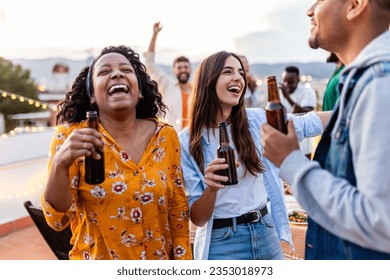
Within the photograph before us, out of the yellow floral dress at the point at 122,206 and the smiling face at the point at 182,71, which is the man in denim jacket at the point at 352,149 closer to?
the yellow floral dress at the point at 122,206

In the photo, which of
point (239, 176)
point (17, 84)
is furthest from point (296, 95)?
point (17, 84)

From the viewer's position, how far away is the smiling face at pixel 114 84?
4.34 ft

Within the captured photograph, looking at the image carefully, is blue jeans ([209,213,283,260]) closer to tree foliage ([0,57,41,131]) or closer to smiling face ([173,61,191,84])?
smiling face ([173,61,191,84])

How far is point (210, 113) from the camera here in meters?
1.75

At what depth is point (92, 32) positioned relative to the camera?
3047mm

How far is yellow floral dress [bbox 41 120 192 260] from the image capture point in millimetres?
1285

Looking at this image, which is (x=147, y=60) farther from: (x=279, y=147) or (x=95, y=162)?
(x=279, y=147)

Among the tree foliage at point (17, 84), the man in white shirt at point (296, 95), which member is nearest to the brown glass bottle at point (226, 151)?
the man in white shirt at point (296, 95)

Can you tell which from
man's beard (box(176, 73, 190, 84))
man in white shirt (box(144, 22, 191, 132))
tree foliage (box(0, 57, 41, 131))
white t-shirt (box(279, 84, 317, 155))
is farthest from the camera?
tree foliage (box(0, 57, 41, 131))

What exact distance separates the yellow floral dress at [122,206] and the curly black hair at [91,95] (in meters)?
0.10

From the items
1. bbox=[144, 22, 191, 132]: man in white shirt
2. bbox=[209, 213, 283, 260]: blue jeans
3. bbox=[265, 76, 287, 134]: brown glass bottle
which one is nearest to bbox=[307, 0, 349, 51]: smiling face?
bbox=[265, 76, 287, 134]: brown glass bottle

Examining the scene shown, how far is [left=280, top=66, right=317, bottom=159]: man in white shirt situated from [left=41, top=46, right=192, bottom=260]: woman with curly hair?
3.10 meters
